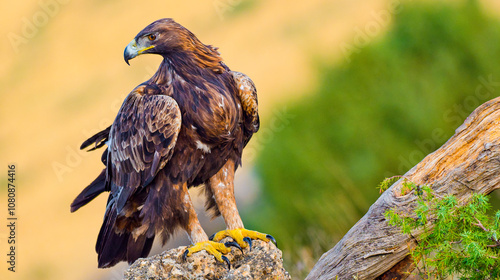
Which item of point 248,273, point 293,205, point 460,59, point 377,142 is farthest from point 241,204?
point 248,273

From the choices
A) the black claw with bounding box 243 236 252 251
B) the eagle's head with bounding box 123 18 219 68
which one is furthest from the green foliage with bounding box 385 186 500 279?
the eagle's head with bounding box 123 18 219 68

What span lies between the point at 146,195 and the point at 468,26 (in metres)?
7.53

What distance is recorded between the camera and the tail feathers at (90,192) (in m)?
5.13

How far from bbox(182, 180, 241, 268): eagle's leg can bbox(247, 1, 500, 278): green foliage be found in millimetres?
5258

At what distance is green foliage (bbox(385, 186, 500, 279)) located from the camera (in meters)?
4.02

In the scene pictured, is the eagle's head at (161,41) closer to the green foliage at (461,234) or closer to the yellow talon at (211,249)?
the yellow talon at (211,249)

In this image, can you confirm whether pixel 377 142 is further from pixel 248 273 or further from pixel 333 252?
pixel 248 273

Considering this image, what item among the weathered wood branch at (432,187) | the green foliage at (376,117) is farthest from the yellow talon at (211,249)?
the green foliage at (376,117)

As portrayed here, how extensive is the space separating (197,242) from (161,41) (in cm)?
148

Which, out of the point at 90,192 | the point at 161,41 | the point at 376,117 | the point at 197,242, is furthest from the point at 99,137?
the point at 376,117

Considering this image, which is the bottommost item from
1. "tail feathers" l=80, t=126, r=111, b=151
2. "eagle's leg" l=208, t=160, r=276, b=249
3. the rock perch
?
the rock perch

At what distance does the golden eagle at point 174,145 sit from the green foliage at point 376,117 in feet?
16.9

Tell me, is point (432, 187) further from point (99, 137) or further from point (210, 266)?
point (99, 137)

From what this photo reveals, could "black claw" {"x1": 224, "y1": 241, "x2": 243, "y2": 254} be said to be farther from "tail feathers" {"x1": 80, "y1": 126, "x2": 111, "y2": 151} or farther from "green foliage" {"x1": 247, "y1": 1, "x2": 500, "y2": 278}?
"green foliage" {"x1": 247, "y1": 1, "x2": 500, "y2": 278}
